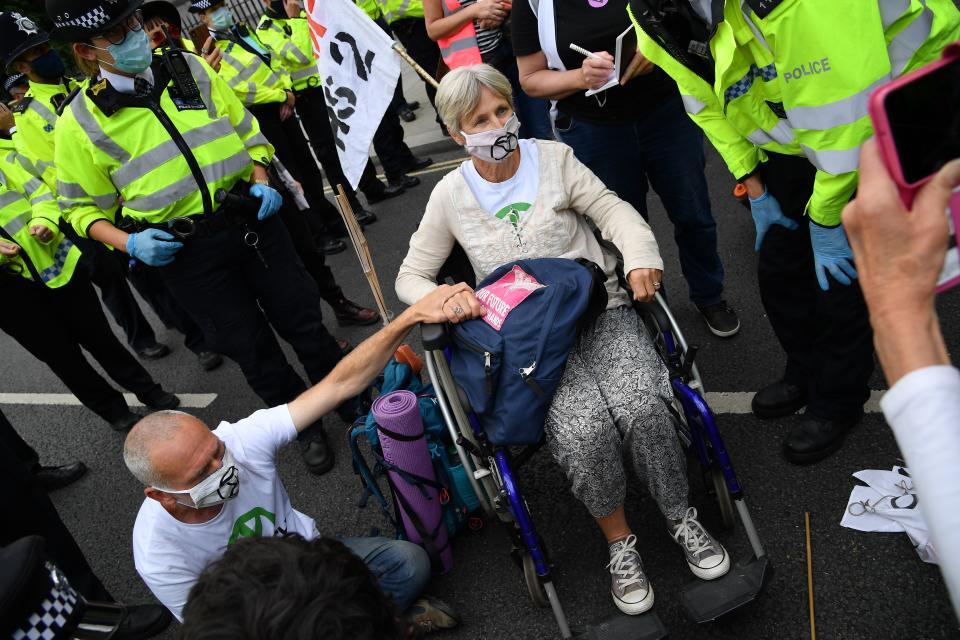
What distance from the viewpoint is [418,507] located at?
240cm

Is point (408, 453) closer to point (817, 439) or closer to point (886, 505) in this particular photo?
point (817, 439)

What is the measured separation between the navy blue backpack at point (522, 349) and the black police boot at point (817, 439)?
95cm

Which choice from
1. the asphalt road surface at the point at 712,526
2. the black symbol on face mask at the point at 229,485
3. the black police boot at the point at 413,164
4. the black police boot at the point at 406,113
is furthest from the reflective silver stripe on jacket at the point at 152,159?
the black police boot at the point at 406,113

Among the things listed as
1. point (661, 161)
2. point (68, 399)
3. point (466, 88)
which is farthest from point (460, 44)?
point (68, 399)

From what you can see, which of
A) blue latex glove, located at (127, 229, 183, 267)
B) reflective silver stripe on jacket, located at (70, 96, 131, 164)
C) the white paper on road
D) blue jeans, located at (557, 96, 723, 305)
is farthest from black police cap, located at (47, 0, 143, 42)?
the white paper on road

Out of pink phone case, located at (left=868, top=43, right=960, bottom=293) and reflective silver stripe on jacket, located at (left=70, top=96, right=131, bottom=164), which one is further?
reflective silver stripe on jacket, located at (left=70, top=96, right=131, bottom=164)

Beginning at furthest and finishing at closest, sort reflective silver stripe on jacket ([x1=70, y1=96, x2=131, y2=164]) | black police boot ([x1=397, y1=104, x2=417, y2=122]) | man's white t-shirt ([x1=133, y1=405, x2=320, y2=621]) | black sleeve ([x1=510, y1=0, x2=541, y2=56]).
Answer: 1. black police boot ([x1=397, y1=104, x2=417, y2=122])
2. black sleeve ([x1=510, y1=0, x2=541, y2=56])
3. reflective silver stripe on jacket ([x1=70, y1=96, x2=131, y2=164])
4. man's white t-shirt ([x1=133, y1=405, x2=320, y2=621])

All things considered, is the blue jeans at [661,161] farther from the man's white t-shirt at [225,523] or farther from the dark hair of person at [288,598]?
the dark hair of person at [288,598]

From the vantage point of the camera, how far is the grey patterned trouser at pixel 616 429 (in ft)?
6.84

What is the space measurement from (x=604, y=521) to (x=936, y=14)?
1.67m

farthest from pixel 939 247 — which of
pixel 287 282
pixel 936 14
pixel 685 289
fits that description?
pixel 685 289

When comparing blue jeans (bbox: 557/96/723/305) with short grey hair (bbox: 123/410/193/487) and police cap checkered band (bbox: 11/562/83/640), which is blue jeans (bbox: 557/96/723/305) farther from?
police cap checkered band (bbox: 11/562/83/640)

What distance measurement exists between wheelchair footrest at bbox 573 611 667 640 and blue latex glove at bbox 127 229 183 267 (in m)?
2.01

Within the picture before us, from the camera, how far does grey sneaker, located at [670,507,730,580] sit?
212 centimetres
